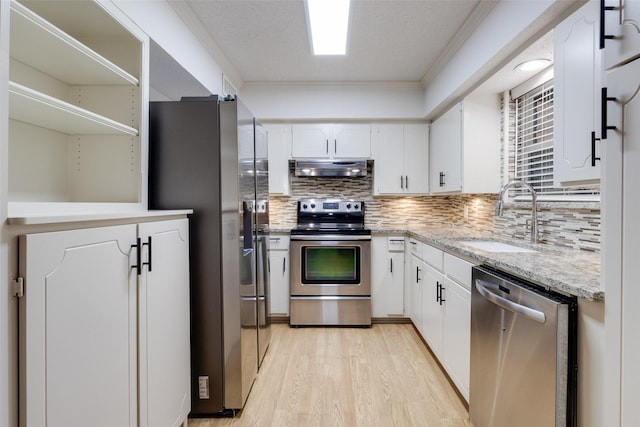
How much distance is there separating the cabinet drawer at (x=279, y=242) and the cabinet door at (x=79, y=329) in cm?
199

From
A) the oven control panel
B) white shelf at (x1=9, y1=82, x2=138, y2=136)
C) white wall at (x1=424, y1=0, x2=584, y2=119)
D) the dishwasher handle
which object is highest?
white wall at (x1=424, y1=0, x2=584, y2=119)

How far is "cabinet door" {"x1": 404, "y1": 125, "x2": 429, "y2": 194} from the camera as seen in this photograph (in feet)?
11.3

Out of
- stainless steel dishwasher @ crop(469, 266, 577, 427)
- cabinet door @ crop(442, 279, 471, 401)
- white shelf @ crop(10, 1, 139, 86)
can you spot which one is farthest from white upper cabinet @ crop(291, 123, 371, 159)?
stainless steel dishwasher @ crop(469, 266, 577, 427)

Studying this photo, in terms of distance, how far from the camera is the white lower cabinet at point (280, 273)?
3195 millimetres

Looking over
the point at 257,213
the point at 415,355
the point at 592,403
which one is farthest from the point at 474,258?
the point at 257,213

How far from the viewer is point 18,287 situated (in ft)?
2.58

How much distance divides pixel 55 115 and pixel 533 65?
8.54 feet

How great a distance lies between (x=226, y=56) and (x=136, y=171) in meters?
1.63

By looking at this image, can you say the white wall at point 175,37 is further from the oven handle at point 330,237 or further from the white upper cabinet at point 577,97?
the white upper cabinet at point 577,97

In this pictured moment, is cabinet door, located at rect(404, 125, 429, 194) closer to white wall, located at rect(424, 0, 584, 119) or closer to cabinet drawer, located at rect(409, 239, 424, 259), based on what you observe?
white wall, located at rect(424, 0, 584, 119)

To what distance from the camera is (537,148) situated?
7.64ft

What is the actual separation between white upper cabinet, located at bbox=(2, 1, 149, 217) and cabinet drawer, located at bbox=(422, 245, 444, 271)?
6.36 feet

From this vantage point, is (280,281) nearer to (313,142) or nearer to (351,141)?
(313,142)

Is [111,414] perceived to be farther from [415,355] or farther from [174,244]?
[415,355]
